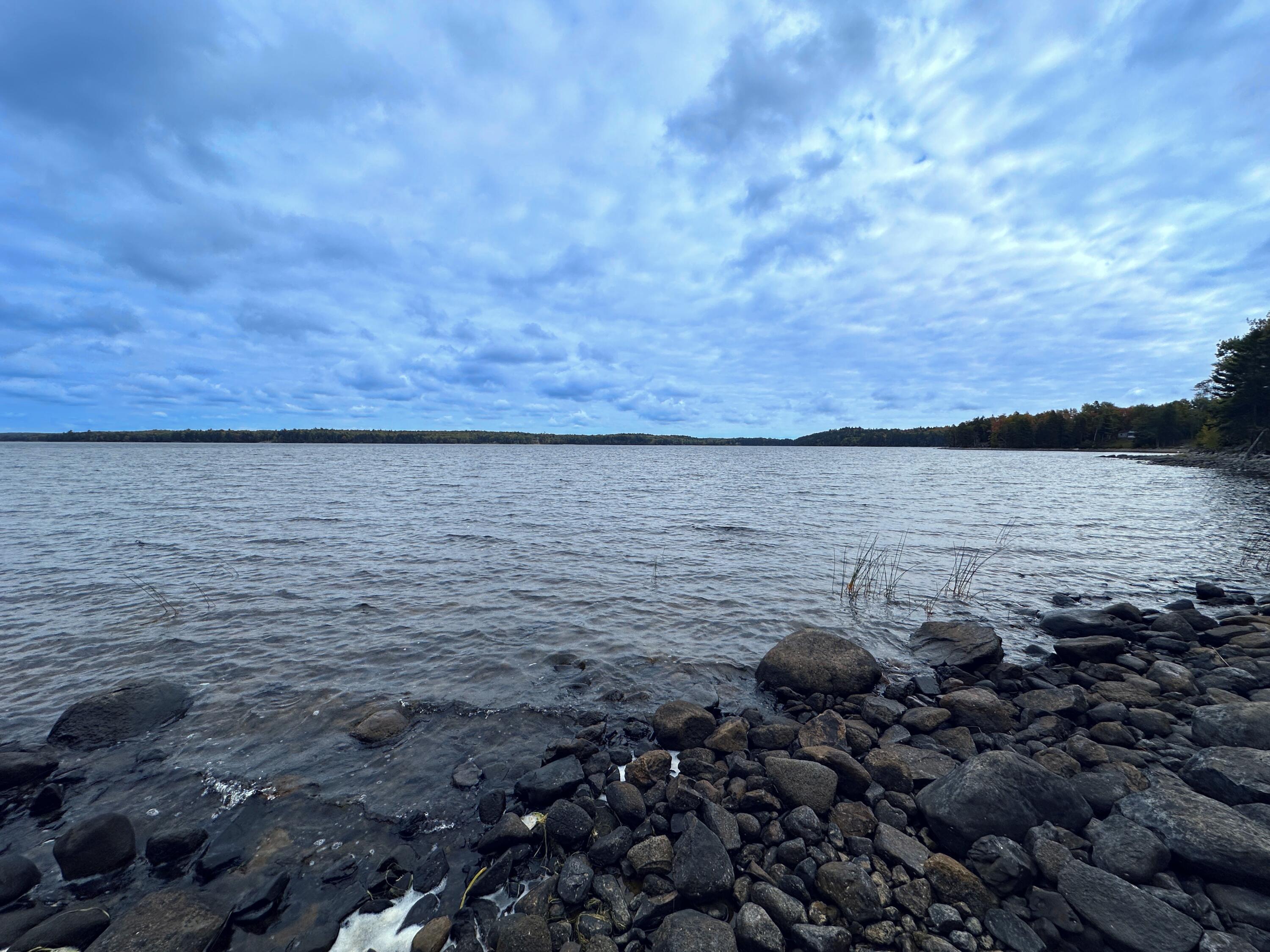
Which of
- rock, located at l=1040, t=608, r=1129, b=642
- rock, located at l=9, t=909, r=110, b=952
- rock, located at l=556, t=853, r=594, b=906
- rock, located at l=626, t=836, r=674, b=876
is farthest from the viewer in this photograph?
rock, located at l=1040, t=608, r=1129, b=642

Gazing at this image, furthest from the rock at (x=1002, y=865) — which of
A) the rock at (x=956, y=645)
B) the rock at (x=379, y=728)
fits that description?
the rock at (x=379, y=728)

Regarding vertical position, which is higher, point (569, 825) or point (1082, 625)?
point (569, 825)

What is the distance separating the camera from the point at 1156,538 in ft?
79.8

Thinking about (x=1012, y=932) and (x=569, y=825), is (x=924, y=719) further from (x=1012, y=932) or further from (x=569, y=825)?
(x=569, y=825)

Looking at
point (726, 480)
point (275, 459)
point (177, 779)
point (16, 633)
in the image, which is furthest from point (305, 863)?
point (275, 459)

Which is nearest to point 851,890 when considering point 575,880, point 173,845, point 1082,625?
point 575,880

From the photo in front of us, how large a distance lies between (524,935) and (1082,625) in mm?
14497

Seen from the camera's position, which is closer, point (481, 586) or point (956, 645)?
point (956, 645)

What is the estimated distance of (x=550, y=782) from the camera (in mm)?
6742

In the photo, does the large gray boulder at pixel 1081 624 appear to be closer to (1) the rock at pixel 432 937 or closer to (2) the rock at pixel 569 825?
(2) the rock at pixel 569 825

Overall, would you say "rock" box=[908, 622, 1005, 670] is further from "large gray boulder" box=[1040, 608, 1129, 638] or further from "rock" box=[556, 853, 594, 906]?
"rock" box=[556, 853, 594, 906]

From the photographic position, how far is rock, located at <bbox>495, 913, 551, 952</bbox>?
15.1 ft

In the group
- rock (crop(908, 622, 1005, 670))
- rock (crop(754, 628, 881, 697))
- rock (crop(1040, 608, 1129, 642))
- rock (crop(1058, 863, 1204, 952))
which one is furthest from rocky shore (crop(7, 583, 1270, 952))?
rock (crop(1040, 608, 1129, 642))

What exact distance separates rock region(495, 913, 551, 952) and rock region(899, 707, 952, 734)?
6.38 metres
